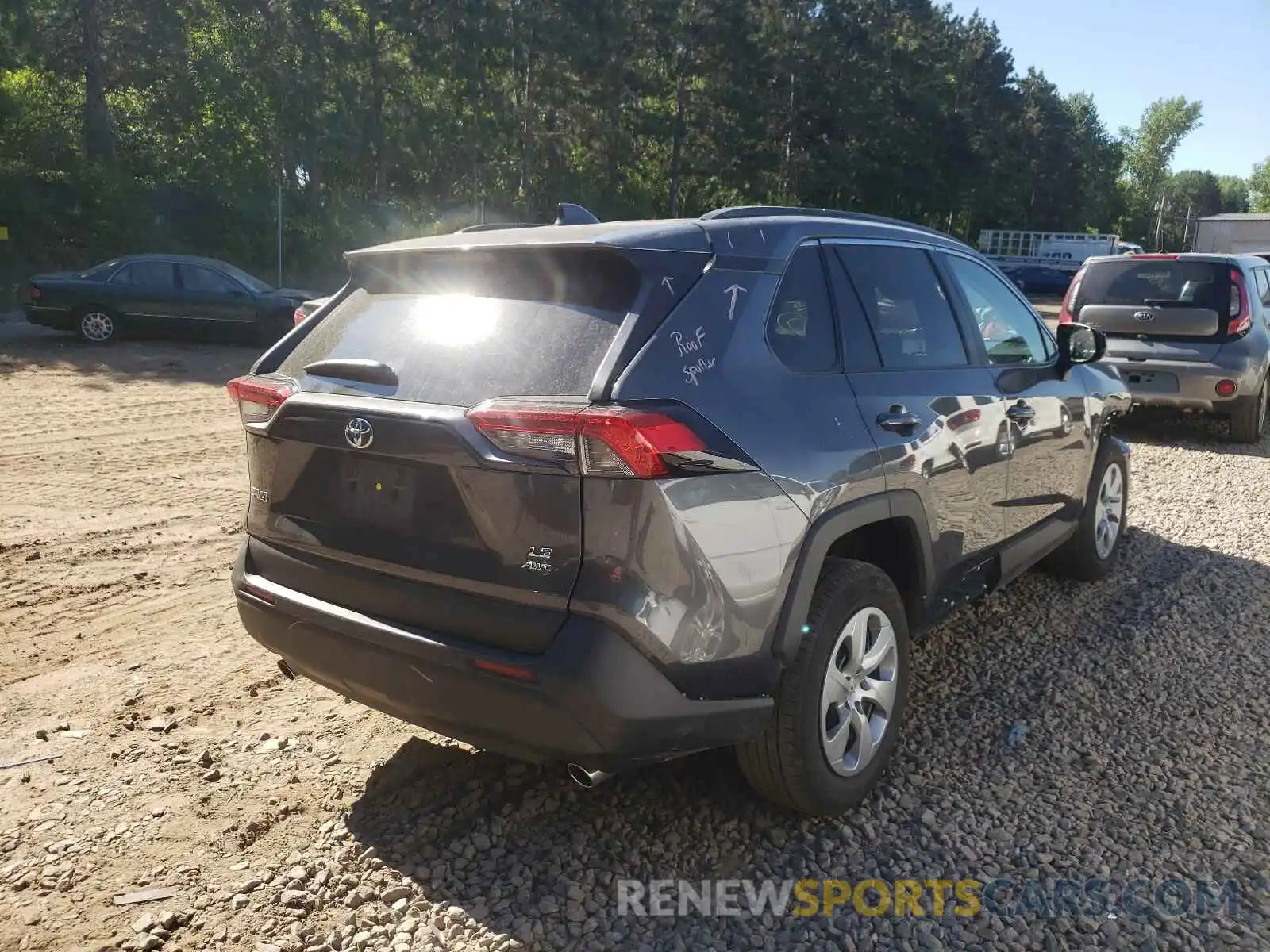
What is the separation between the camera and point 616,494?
8.02ft

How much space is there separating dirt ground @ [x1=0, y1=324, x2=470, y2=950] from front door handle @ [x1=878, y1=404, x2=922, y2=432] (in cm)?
206

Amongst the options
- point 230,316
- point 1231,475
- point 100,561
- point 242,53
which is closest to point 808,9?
point 242,53

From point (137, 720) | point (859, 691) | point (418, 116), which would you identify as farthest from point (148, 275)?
point (418, 116)

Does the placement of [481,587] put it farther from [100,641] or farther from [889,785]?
[100,641]

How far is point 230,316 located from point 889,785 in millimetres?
14526

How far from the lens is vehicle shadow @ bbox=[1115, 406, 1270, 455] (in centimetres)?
964

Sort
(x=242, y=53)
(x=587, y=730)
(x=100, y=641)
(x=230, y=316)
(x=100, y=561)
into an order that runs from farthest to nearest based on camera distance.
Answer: (x=242, y=53) < (x=230, y=316) < (x=100, y=561) < (x=100, y=641) < (x=587, y=730)

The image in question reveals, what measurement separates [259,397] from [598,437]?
1.31 metres

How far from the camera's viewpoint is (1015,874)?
292 centimetres

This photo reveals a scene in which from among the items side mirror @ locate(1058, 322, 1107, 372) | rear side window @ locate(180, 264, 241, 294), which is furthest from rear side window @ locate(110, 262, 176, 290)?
side mirror @ locate(1058, 322, 1107, 372)

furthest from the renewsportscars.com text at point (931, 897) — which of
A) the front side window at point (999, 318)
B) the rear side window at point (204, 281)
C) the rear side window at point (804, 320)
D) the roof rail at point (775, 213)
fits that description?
the rear side window at point (204, 281)

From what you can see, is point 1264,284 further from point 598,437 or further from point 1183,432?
point 598,437

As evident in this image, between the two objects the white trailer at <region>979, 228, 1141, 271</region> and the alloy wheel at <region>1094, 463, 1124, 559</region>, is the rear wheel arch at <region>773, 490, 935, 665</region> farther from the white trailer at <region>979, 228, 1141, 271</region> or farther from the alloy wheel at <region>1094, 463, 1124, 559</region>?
the white trailer at <region>979, 228, 1141, 271</region>

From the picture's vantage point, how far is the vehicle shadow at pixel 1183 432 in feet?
31.6
